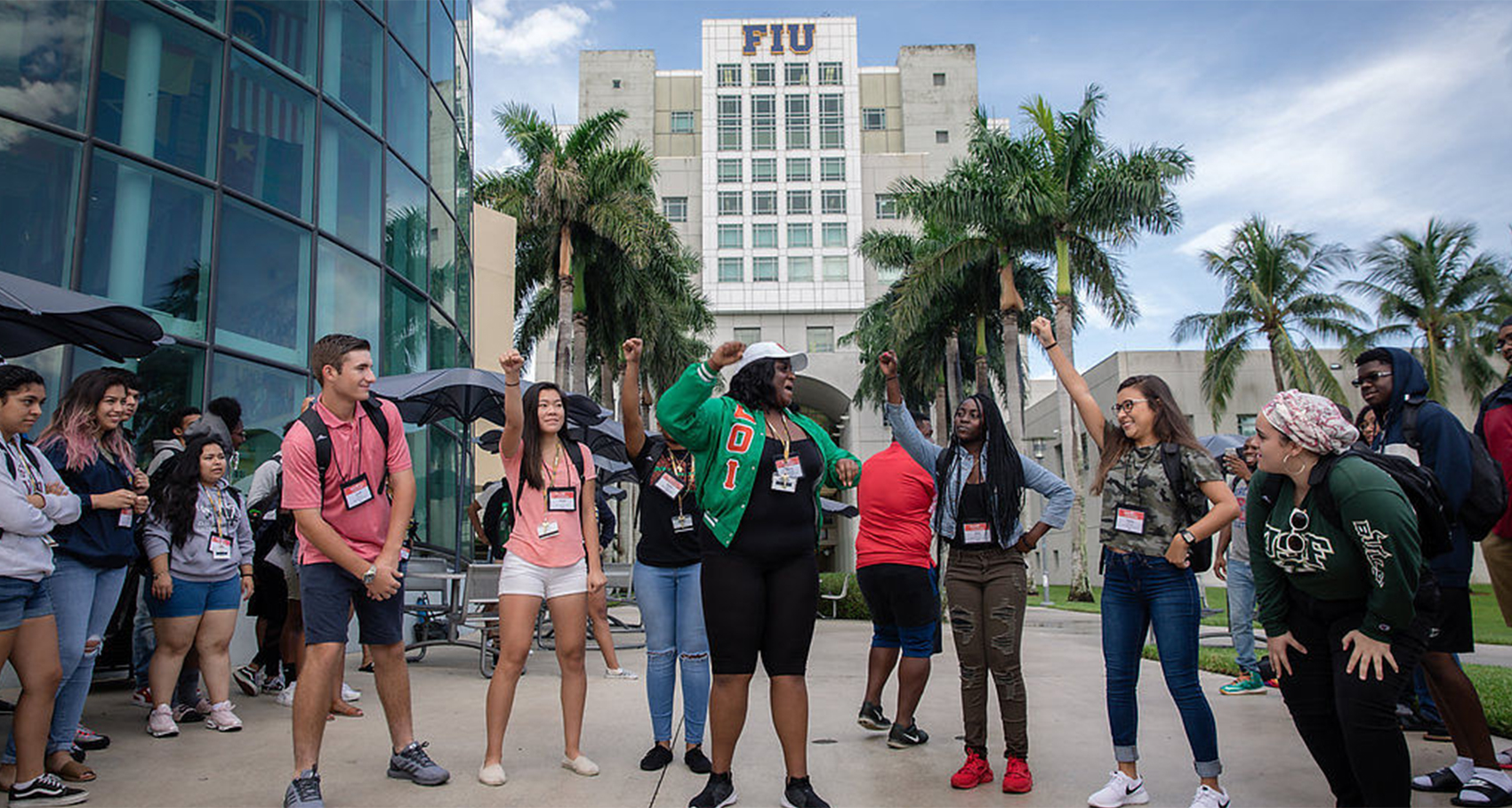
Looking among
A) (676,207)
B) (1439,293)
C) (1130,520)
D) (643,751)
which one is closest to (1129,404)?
(1130,520)

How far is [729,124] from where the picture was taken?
182ft

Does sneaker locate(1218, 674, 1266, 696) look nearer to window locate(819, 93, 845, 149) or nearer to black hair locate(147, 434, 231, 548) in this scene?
black hair locate(147, 434, 231, 548)

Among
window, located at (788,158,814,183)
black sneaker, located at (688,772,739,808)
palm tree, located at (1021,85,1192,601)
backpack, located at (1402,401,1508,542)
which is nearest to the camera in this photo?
black sneaker, located at (688,772,739,808)

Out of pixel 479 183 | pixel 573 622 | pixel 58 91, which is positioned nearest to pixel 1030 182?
pixel 479 183

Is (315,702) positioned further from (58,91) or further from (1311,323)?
(1311,323)

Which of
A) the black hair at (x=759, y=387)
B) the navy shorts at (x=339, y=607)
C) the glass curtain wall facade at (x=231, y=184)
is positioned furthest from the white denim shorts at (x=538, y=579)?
the glass curtain wall facade at (x=231, y=184)

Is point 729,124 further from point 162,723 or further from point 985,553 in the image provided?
point 985,553

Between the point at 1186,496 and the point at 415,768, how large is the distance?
376cm

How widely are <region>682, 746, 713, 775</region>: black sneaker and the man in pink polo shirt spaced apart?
1183mm

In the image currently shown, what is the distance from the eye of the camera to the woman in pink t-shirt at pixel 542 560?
14.8 feet

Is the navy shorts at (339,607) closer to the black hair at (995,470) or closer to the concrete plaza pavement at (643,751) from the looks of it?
the concrete plaza pavement at (643,751)

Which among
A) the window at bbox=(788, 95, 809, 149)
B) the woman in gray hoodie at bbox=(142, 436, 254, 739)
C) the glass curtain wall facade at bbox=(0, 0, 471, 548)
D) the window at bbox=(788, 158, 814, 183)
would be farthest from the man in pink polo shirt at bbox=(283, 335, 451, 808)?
the window at bbox=(788, 95, 809, 149)

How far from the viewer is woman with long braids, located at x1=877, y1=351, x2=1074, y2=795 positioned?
449 cm

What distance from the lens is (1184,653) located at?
4.08 m
